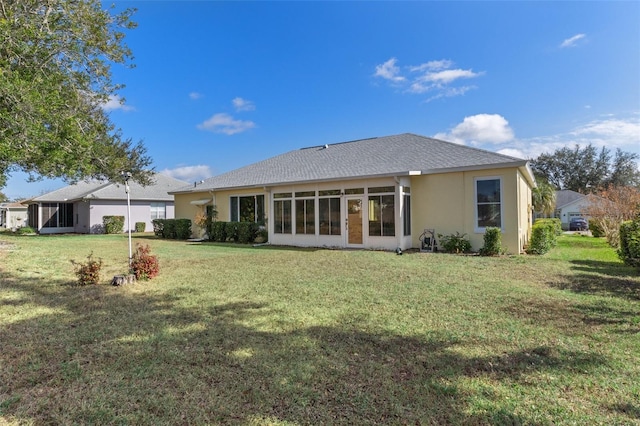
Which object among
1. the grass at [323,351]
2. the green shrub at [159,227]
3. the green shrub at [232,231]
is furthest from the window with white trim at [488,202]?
the green shrub at [159,227]

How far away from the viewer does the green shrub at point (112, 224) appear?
27056mm

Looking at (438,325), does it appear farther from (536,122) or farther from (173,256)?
(536,122)

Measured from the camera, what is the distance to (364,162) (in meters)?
15.7

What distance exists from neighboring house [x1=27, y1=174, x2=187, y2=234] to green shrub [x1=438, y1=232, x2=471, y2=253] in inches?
966

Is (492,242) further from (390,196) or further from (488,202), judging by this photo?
(390,196)

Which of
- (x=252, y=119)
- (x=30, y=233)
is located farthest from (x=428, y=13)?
(x=30, y=233)

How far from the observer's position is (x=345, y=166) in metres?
15.8

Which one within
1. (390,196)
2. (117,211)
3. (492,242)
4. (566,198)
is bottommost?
(492,242)

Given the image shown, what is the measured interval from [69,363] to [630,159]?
6675 cm

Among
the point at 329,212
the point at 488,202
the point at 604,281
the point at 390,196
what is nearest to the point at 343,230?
the point at 329,212

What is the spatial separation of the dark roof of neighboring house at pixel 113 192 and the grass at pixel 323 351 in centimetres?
2320

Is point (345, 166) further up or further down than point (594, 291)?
further up

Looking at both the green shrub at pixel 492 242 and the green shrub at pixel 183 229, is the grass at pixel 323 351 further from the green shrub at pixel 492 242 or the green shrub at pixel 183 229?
the green shrub at pixel 183 229

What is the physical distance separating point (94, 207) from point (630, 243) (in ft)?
106
